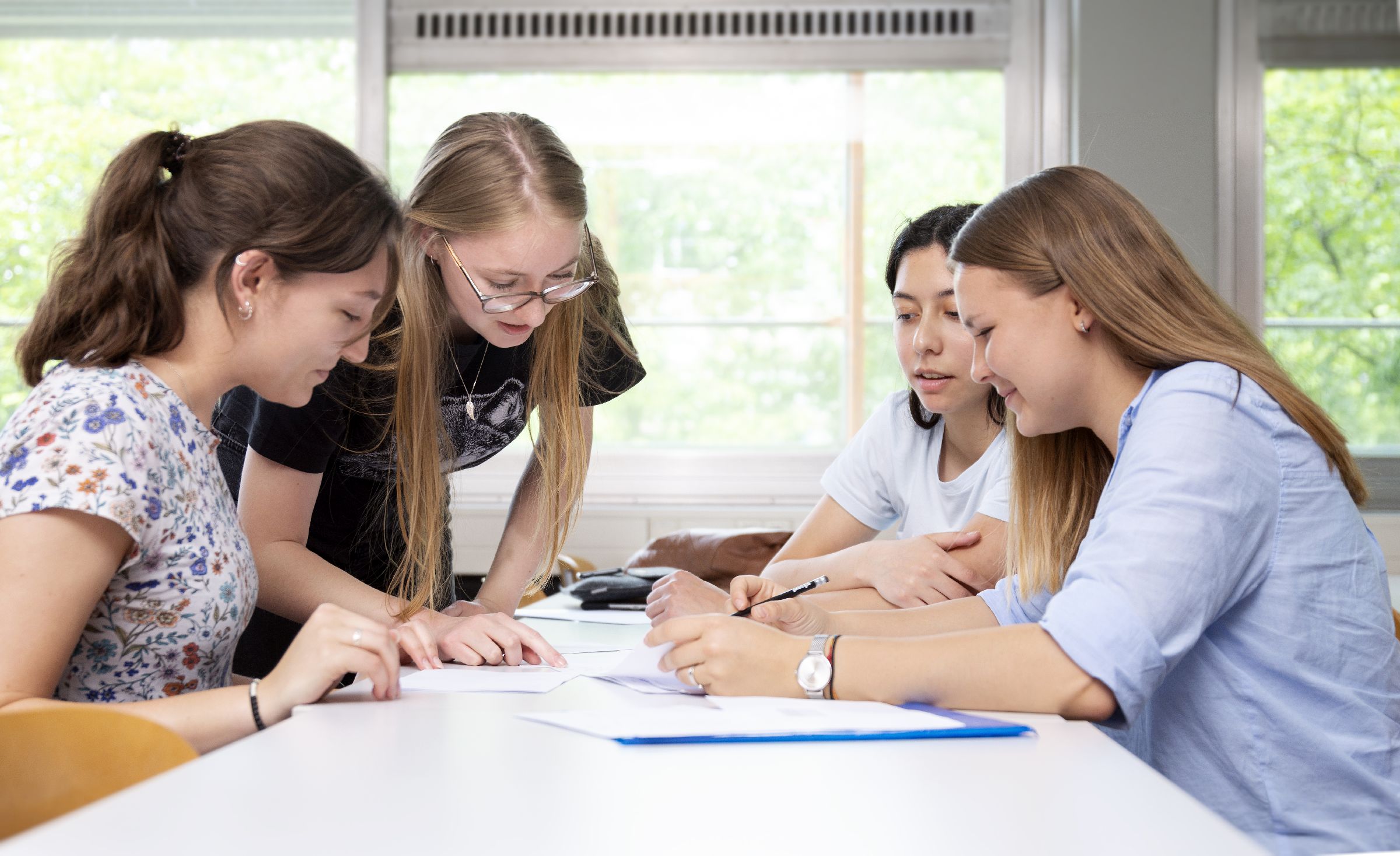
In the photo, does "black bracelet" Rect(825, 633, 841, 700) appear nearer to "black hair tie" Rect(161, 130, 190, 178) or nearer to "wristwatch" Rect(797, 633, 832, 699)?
"wristwatch" Rect(797, 633, 832, 699)

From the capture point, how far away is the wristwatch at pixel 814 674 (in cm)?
105

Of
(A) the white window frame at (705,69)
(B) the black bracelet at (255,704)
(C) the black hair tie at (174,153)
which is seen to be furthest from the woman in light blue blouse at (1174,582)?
(A) the white window frame at (705,69)

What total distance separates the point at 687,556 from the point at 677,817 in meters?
1.93

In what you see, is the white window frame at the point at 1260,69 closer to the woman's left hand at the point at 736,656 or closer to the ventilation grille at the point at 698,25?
the ventilation grille at the point at 698,25

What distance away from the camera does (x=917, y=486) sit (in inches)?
78.8

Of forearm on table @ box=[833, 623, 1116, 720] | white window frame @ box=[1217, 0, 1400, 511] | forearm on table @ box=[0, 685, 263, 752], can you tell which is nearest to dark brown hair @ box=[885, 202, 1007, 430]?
forearm on table @ box=[833, 623, 1116, 720]

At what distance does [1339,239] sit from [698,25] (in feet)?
6.05

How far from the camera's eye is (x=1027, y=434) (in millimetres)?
1332

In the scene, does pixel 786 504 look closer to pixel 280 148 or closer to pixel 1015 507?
pixel 1015 507


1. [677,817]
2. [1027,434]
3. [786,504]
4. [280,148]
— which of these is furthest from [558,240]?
[786,504]

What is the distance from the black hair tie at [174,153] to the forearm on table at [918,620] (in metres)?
0.88

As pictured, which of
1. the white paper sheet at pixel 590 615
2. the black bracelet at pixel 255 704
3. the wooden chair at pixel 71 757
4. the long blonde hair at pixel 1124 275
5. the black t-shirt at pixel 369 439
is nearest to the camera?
the wooden chair at pixel 71 757

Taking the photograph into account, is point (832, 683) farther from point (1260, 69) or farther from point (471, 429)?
point (1260, 69)

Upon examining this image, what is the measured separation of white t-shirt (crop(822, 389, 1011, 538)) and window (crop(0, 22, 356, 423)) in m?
2.06
